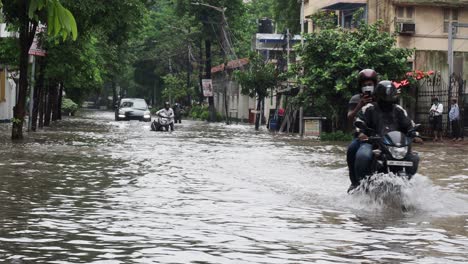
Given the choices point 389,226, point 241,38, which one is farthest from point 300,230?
point 241,38

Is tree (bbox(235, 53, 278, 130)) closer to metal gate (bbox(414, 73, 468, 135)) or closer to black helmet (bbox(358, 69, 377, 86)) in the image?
metal gate (bbox(414, 73, 468, 135))

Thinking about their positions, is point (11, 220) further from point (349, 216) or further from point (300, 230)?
point (349, 216)

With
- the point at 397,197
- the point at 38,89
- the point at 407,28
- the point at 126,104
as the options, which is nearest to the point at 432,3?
the point at 407,28

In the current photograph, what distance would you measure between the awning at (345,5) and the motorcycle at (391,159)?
130 ft

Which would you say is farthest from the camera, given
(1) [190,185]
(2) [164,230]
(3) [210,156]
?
(3) [210,156]

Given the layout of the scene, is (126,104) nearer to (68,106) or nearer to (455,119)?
(68,106)

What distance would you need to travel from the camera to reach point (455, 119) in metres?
31.3

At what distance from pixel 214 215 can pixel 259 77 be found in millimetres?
39496

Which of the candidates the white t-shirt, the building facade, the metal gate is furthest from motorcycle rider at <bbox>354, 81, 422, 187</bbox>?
the building facade

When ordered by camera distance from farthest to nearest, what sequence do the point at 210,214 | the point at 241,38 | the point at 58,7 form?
the point at 241,38 < the point at 210,214 < the point at 58,7

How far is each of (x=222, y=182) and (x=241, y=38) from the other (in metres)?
59.2

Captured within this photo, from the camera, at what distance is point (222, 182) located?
47.4 feet

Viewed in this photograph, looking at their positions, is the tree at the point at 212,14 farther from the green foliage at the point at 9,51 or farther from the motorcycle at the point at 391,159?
the motorcycle at the point at 391,159

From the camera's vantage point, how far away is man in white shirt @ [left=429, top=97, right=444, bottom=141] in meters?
31.3
